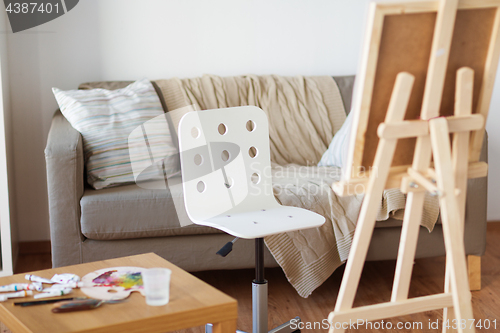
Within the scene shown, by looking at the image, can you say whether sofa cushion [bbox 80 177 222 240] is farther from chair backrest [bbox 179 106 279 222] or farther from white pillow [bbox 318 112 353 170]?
white pillow [bbox 318 112 353 170]

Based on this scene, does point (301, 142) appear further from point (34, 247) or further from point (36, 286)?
point (36, 286)

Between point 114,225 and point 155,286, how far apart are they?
0.90 m

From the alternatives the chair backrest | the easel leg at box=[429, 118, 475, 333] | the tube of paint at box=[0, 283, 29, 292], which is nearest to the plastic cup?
the tube of paint at box=[0, 283, 29, 292]

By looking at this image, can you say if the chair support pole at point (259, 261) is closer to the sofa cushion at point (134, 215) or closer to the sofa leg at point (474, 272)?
the sofa cushion at point (134, 215)

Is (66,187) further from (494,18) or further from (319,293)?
(494,18)

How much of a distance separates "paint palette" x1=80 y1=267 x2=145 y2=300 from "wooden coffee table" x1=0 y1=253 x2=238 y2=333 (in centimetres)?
3

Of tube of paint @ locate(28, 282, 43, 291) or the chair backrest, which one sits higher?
the chair backrest

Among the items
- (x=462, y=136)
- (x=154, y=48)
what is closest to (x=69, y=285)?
(x=462, y=136)

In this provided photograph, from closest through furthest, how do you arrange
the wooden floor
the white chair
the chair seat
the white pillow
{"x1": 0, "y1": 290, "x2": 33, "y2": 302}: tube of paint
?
{"x1": 0, "y1": 290, "x2": 33, "y2": 302}: tube of paint, the chair seat, the white chair, the wooden floor, the white pillow

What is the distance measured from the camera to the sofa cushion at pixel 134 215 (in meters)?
1.89

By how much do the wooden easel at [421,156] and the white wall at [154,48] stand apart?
5.47ft

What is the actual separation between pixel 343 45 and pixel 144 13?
108 centimetres

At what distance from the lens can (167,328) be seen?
1.02m

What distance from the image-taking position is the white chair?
5.01 feet
